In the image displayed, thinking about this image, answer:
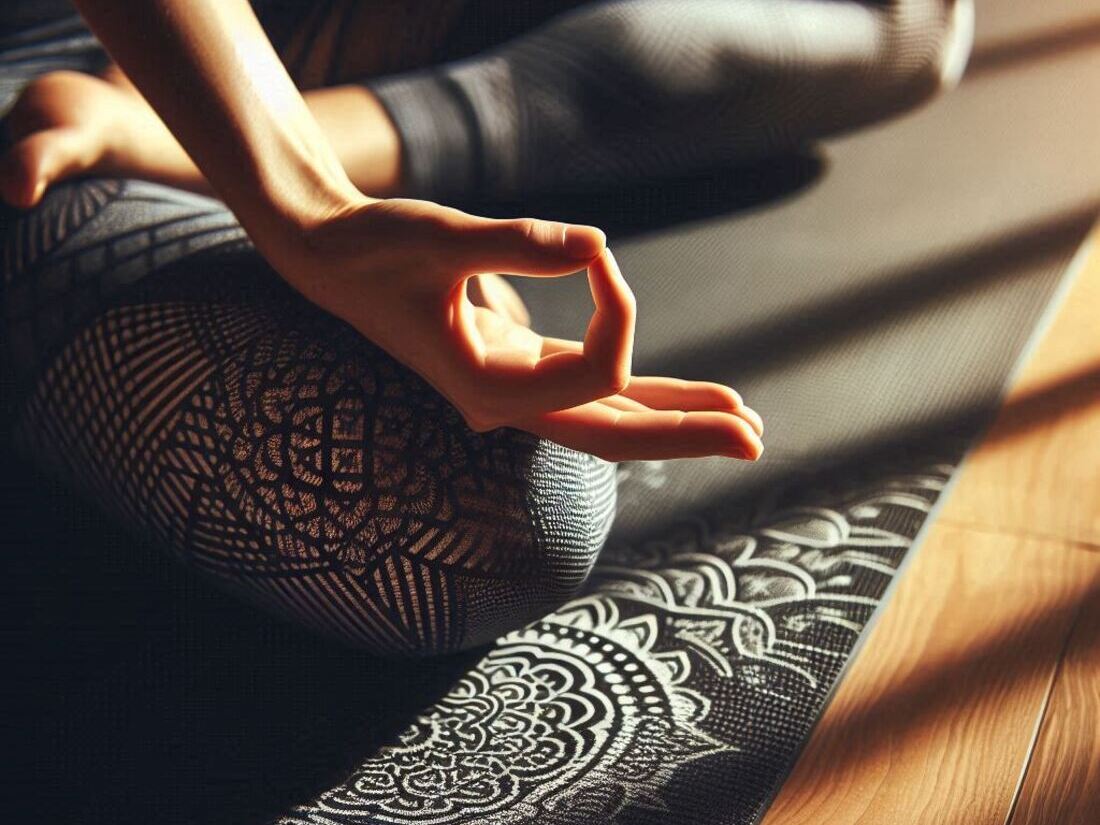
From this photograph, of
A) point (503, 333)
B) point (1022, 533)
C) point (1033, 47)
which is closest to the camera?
point (503, 333)

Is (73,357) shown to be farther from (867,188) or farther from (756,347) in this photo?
(867,188)

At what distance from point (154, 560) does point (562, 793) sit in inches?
11.2


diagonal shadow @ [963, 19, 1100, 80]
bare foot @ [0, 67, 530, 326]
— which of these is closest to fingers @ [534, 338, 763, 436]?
bare foot @ [0, 67, 530, 326]

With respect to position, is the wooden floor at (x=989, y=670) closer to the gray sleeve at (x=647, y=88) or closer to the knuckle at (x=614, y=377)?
the knuckle at (x=614, y=377)

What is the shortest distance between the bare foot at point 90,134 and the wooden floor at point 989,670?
0.50 meters

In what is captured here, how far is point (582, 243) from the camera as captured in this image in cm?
41

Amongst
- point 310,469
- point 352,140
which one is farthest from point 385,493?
point 352,140

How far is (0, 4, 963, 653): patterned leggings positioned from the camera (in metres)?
0.50

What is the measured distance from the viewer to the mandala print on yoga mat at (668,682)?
1.61 ft

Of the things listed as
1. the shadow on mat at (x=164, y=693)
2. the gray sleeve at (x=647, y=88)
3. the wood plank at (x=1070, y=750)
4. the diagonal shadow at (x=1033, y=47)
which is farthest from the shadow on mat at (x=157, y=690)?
the diagonal shadow at (x=1033, y=47)

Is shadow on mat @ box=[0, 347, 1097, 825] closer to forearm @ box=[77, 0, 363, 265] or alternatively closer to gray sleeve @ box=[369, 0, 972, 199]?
forearm @ box=[77, 0, 363, 265]

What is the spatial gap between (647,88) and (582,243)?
0.56 metres

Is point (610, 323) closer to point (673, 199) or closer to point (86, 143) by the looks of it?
point (86, 143)

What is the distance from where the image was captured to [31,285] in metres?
0.62
